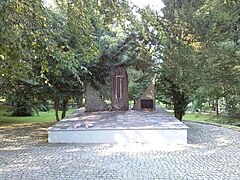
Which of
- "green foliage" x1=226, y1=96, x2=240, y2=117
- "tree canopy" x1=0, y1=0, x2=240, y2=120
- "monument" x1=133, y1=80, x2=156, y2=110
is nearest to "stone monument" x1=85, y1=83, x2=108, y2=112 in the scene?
"tree canopy" x1=0, y1=0, x2=240, y2=120

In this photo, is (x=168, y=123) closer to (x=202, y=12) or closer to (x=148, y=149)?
(x=148, y=149)

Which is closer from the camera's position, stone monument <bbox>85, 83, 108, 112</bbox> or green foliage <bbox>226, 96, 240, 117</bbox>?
stone monument <bbox>85, 83, 108, 112</bbox>

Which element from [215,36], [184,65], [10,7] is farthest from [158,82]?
[10,7]

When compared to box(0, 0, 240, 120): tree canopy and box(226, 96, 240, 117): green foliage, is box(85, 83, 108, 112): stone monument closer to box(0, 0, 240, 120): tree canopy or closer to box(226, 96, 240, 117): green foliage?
box(0, 0, 240, 120): tree canopy

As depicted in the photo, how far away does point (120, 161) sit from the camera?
6.36 m

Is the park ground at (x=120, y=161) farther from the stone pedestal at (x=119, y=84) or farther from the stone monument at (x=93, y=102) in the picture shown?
the stone pedestal at (x=119, y=84)

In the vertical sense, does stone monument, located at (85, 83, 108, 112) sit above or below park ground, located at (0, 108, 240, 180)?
above

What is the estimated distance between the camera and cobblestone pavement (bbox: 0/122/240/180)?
531 cm

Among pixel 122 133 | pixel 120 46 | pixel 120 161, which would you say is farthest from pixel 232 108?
pixel 120 161

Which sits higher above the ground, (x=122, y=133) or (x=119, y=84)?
(x=119, y=84)

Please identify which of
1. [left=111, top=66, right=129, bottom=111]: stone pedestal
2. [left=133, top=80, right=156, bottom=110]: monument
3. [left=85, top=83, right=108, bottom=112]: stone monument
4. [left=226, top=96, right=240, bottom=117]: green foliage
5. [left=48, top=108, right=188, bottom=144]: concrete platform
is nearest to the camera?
[left=48, top=108, right=188, bottom=144]: concrete platform

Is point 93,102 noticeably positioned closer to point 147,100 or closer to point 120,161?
point 147,100

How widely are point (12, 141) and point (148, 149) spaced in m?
A: 4.55

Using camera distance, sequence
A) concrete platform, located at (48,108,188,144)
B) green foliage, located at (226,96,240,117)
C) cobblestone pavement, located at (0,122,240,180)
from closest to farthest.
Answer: cobblestone pavement, located at (0,122,240,180) → concrete platform, located at (48,108,188,144) → green foliage, located at (226,96,240,117)
